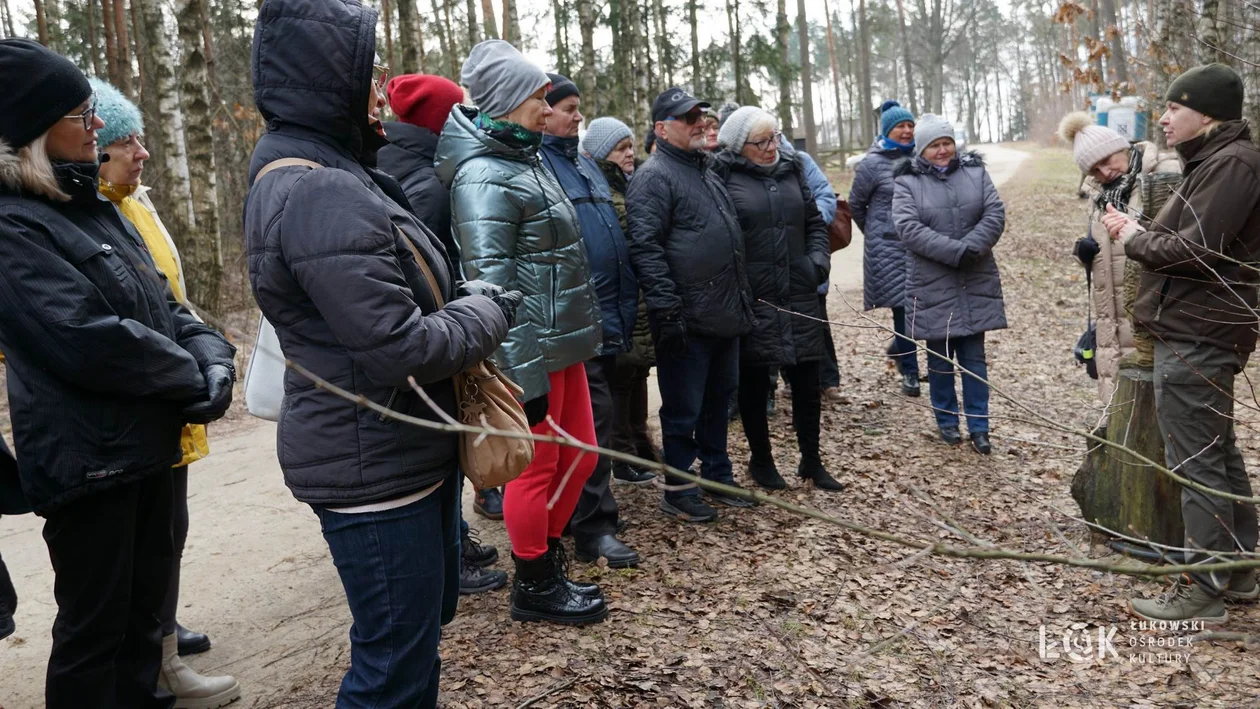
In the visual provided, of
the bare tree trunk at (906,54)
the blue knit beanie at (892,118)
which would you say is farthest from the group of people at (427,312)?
the bare tree trunk at (906,54)

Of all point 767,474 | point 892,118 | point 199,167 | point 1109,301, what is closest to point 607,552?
point 767,474

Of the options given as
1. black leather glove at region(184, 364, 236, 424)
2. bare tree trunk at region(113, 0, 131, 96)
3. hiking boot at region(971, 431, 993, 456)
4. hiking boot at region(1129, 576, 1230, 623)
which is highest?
bare tree trunk at region(113, 0, 131, 96)

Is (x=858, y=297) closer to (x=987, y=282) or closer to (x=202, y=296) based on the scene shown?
(x=987, y=282)

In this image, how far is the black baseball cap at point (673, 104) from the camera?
4.95 metres

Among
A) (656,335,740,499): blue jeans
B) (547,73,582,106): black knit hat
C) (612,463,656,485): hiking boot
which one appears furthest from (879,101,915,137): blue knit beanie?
(547,73,582,106): black knit hat

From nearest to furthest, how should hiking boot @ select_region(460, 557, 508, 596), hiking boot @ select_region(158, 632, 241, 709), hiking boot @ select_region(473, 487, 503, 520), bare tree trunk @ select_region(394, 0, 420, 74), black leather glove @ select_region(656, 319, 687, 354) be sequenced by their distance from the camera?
1. hiking boot @ select_region(158, 632, 241, 709)
2. hiking boot @ select_region(460, 557, 508, 596)
3. black leather glove @ select_region(656, 319, 687, 354)
4. hiking boot @ select_region(473, 487, 503, 520)
5. bare tree trunk @ select_region(394, 0, 420, 74)

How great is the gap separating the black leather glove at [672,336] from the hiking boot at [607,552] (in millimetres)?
1030

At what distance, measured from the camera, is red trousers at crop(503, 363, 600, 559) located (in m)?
3.63

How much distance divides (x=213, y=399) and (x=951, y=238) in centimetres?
494

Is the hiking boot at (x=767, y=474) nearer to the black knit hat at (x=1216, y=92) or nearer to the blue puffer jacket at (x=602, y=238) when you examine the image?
the blue puffer jacket at (x=602, y=238)

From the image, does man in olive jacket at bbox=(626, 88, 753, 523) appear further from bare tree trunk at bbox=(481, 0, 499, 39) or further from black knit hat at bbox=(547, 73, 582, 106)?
bare tree trunk at bbox=(481, 0, 499, 39)

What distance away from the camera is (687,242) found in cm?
489

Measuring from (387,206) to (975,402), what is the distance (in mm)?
5029

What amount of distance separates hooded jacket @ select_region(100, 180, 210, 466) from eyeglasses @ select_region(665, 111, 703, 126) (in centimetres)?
258
